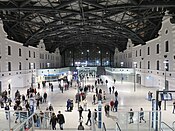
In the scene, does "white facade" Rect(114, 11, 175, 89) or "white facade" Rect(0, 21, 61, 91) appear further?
"white facade" Rect(0, 21, 61, 91)

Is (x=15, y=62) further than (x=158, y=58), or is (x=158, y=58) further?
(x=15, y=62)

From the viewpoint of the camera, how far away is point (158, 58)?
31.3 m

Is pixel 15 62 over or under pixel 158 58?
under

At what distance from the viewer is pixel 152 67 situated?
114ft

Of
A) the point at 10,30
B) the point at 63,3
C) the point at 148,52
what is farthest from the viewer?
the point at 148,52

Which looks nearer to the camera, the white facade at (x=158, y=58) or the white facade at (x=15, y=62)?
the white facade at (x=158, y=58)

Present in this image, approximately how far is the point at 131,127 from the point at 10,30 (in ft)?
91.7

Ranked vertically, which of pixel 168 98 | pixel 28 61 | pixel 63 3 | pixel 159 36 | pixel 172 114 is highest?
pixel 63 3

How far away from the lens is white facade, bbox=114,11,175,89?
25562mm

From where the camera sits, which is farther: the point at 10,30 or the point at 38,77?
the point at 38,77

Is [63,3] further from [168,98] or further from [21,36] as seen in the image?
[21,36]

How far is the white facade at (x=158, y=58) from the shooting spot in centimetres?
2556

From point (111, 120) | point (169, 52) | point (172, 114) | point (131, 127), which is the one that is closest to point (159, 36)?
point (169, 52)

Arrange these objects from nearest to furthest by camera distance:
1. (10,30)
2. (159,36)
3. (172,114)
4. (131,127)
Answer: (131,127) < (172,114) < (159,36) < (10,30)
